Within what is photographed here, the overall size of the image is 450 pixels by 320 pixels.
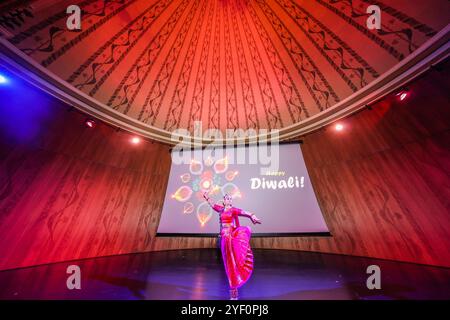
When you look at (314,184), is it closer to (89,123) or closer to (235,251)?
(235,251)

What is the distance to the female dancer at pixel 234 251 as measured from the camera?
270 centimetres

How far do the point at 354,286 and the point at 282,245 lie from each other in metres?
3.83

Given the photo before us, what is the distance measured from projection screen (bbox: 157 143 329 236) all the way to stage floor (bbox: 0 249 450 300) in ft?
5.03

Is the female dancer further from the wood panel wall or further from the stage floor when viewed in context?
the wood panel wall

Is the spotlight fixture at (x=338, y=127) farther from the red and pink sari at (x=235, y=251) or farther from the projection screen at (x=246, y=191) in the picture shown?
the red and pink sari at (x=235, y=251)

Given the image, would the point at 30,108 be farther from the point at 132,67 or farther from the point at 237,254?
the point at 237,254

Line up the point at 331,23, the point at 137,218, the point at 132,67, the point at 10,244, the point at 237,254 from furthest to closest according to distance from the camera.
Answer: the point at 137,218 < the point at 132,67 < the point at 331,23 < the point at 10,244 < the point at 237,254

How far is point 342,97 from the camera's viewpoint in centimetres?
519

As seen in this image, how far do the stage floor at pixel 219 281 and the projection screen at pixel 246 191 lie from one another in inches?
60.4

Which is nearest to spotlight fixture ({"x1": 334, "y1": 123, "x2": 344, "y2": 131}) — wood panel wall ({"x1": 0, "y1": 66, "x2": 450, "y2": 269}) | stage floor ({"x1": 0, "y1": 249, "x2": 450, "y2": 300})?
wood panel wall ({"x1": 0, "y1": 66, "x2": 450, "y2": 269})

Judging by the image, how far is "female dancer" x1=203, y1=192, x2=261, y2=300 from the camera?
2.70 m

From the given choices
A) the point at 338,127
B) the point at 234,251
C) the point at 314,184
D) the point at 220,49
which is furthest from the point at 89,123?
the point at 338,127

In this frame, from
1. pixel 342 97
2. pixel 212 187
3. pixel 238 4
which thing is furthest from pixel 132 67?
pixel 342 97

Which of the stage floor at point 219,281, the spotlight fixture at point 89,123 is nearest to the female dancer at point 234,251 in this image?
the stage floor at point 219,281
